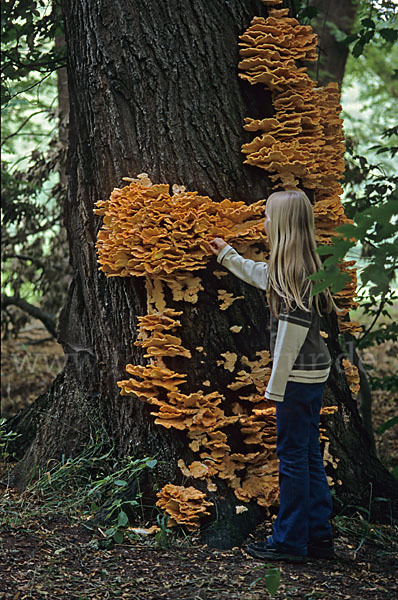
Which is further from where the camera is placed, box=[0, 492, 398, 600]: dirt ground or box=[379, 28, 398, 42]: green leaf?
box=[379, 28, 398, 42]: green leaf

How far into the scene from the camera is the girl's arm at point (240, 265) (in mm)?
3029

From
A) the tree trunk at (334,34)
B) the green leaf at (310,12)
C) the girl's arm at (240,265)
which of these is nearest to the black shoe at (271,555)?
the girl's arm at (240,265)

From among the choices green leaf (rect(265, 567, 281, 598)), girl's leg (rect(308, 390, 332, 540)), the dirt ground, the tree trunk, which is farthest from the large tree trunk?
the tree trunk

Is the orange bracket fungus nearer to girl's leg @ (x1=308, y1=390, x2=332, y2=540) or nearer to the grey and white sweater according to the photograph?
girl's leg @ (x1=308, y1=390, x2=332, y2=540)

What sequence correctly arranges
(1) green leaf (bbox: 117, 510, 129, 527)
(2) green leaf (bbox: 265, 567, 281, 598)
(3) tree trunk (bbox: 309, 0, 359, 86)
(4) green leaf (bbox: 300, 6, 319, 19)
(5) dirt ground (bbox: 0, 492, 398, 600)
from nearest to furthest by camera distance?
1. (2) green leaf (bbox: 265, 567, 281, 598)
2. (5) dirt ground (bbox: 0, 492, 398, 600)
3. (1) green leaf (bbox: 117, 510, 129, 527)
4. (4) green leaf (bbox: 300, 6, 319, 19)
5. (3) tree trunk (bbox: 309, 0, 359, 86)

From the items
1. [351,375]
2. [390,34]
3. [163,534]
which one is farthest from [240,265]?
[390,34]

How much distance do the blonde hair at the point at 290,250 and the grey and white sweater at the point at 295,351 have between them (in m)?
0.06

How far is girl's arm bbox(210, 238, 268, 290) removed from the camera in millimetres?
3029

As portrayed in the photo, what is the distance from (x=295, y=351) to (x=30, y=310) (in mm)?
5422

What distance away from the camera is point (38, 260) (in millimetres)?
7535

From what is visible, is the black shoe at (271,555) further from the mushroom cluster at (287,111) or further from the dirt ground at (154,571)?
the mushroom cluster at (287,111)

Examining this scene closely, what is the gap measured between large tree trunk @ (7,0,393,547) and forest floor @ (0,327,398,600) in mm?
367

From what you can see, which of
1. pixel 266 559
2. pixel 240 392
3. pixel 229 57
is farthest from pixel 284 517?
pixel 229 57

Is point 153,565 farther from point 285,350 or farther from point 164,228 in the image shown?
point 164,228
